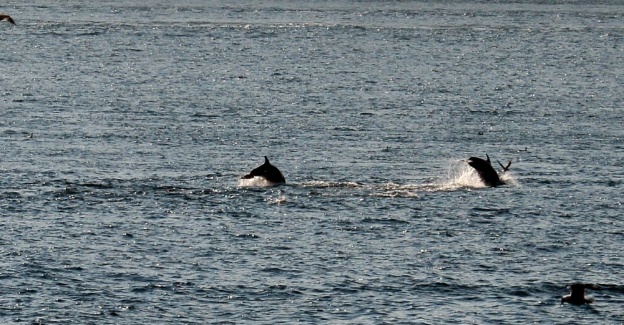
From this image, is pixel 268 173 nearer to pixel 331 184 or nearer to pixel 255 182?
pixel 255 182

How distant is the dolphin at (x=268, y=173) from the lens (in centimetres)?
4091

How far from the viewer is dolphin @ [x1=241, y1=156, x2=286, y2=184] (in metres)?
40.9

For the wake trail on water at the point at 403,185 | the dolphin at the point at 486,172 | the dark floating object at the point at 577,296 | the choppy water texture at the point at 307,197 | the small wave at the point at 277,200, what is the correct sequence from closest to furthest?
the dark floating object at the point at 577,296
the choppy water texture at the point at 307,197
the small wave at the point at 277,200
the wake trail on water at the point at 403,185
the dolphin at the point at 486,172

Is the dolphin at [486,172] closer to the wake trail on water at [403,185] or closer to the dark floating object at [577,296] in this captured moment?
the wake trail on water at [403,185]

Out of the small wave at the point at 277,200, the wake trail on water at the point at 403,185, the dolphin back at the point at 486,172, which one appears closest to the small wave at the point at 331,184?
the wake trail on water at the point at 403,185

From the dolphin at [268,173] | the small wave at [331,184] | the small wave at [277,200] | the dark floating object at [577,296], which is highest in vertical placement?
the dolphin at [268,173]

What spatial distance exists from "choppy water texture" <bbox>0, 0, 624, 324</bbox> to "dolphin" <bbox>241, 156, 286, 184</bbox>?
18.0 inches

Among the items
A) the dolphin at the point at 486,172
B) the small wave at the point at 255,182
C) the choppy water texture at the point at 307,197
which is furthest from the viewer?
the dolphin at the point at 486,172

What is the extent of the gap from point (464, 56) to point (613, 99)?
38322 millimetres

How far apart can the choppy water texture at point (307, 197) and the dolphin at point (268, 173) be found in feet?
1.50

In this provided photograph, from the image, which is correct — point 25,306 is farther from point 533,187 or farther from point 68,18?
point 68,18

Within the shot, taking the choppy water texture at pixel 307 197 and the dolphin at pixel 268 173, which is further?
the dolphin at pixel 268 173

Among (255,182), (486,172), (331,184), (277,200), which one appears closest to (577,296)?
(277,200)

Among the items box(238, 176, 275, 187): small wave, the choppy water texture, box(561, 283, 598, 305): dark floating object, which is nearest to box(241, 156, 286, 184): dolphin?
box(238, 176, 275, 187): small wave
